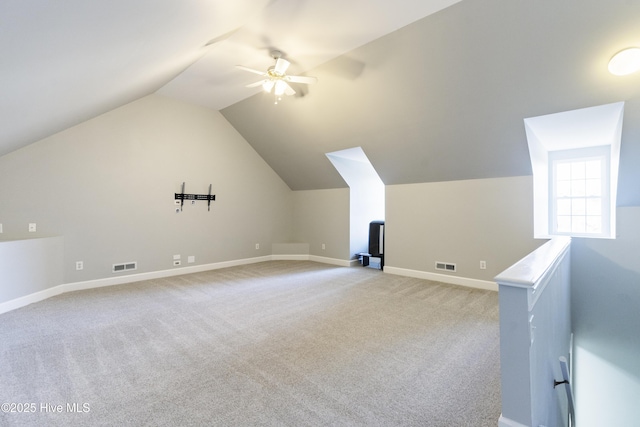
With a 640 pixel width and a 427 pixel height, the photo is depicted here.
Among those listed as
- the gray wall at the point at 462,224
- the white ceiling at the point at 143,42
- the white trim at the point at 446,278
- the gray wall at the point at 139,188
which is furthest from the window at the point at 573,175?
the gray wall at the point at 139,188

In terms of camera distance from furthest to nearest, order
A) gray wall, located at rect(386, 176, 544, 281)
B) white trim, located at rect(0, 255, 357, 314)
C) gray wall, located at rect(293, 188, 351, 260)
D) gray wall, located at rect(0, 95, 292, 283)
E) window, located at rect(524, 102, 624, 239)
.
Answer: gray wall, located at rect(293, 188, 351, 260), gray wall, located at rect(386, 176, 544, 281), gray wall, located at rect(0, 95, 292, 283), window, located at rect(524, 102, 624, 239), white trim, located at rect(0, 255, 357, 314)

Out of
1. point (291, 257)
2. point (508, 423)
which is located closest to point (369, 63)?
point (508, 423)

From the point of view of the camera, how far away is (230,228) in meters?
6.15

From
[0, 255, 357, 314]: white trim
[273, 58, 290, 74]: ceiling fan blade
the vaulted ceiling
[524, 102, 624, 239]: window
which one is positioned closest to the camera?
the vaulted ceiling

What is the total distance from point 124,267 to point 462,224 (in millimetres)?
5649

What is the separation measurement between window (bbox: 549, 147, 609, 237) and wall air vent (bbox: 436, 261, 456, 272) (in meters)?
1.67

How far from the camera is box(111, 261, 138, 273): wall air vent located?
4.62 metres

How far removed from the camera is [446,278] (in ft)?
16.0

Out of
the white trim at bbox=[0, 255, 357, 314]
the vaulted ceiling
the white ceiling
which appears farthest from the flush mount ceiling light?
the white trim at bbox=[0, 255, 357, 314]

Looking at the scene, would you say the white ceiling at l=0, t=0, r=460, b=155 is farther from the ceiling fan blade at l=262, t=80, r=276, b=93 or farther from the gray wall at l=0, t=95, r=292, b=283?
the gray wall at l=0, t=95, r=292, b=283

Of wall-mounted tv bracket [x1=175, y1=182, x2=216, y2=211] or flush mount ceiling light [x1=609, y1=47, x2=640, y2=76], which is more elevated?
flush mount ceiling light [x1=609, y1=47, x2=640, y2=76]

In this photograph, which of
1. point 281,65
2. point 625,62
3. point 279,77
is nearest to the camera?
point 625,62

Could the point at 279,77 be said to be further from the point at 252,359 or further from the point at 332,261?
the point at 332,261

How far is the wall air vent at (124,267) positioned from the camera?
15.1 ft
